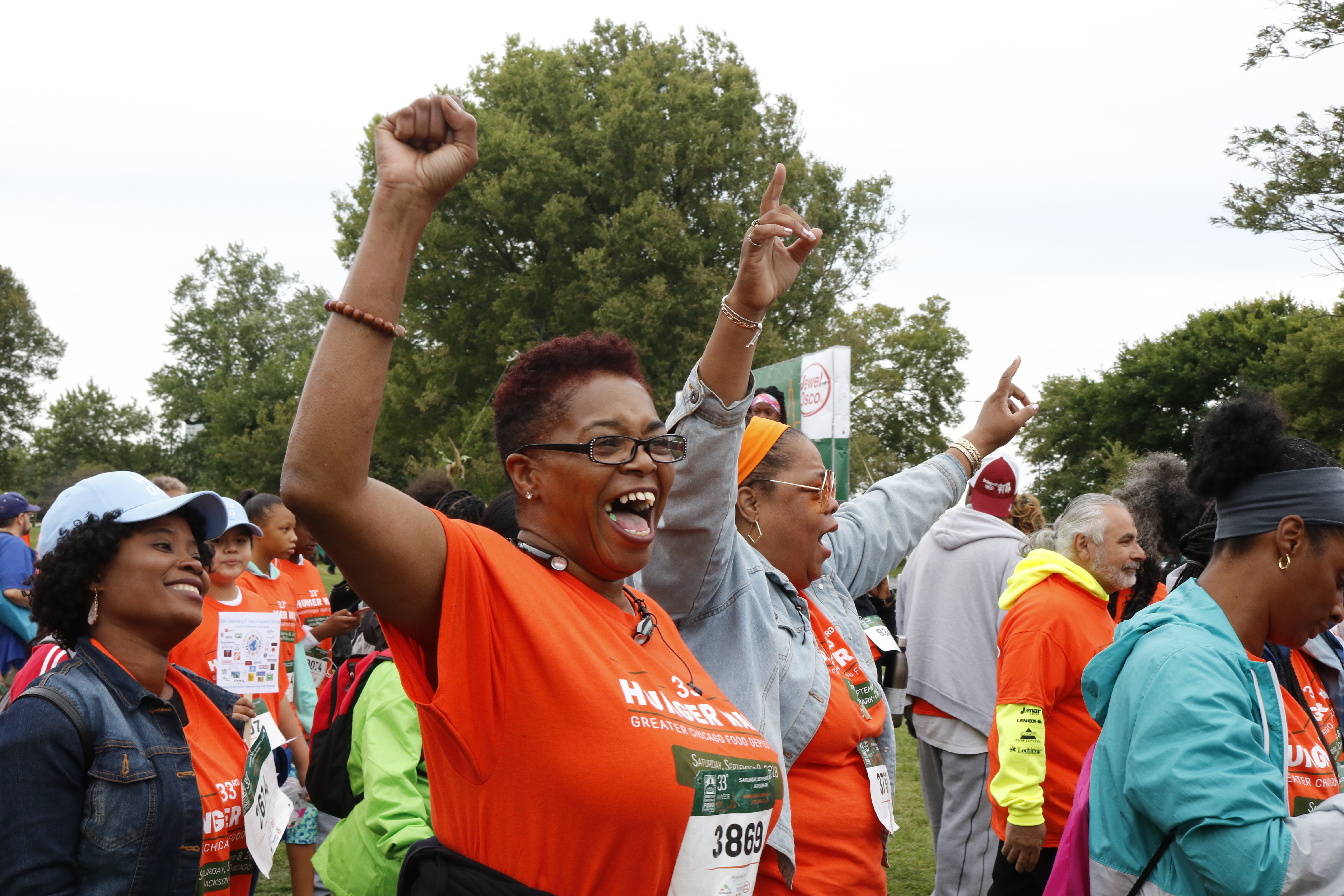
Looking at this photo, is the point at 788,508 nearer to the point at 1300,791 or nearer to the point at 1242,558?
the point at 1242,558

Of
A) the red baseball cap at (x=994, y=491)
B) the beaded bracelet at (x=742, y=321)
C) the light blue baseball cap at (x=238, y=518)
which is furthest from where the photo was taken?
the red baseball cap at (x=994, y=491)

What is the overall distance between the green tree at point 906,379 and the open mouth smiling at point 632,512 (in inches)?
1596

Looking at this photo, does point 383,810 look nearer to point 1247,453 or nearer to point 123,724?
Answer: point 123,724

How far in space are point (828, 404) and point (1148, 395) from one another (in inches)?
1524

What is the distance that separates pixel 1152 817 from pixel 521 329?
26.1m

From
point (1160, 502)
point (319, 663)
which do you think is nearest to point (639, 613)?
point (1160, 502)

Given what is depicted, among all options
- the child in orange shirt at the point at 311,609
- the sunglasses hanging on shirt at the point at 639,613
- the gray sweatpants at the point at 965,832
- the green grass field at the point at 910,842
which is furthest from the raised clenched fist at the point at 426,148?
the child in orange shirt at the point at 311,609

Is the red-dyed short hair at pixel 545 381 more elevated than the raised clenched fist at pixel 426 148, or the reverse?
the raised clenched fist at pixel 426 148

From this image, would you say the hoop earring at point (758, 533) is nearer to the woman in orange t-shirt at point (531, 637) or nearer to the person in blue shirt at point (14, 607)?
the woman in orange t-shirt at point (531, 637)

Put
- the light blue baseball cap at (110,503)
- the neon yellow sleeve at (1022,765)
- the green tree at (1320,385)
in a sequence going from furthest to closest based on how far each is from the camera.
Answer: the green tree at (1320,385) → the neon yellow sleeve at (1022,765) → the light blue baseball cap at (110,503)

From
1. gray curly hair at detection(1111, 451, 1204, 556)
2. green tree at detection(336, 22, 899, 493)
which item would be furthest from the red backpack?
green tree at detection(336, 22, 899, 493)

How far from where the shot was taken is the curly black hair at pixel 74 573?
2.87 m

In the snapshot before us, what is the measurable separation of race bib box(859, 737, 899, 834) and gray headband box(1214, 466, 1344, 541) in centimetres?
108

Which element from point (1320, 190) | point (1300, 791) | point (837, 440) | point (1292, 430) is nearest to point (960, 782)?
point (1300, 791)
